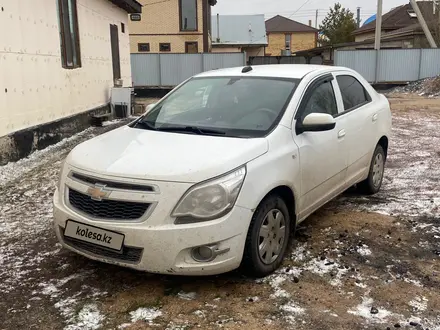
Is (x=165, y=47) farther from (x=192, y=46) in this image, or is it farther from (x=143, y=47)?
(x=192, y=46)

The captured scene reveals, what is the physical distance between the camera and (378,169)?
5711 mm

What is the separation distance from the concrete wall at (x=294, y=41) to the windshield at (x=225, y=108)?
206 ft

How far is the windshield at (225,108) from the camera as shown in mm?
3932

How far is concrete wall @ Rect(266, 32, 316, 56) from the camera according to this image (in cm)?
6544

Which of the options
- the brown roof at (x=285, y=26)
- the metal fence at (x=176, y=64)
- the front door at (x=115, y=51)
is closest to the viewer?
the front door at (x=115, y=51)

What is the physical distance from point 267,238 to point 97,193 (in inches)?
51.0

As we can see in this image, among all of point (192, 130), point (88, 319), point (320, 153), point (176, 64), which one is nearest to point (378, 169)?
point (320, 153)

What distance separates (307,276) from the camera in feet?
11.8

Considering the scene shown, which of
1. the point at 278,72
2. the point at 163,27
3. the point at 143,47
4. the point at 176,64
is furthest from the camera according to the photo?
the point at 143,47

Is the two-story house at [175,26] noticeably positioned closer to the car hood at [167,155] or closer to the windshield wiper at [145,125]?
the windshield wiper at [145,125]

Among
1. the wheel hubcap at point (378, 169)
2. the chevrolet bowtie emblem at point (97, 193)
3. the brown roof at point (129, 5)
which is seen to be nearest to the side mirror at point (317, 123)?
the chevrolet bowtie emblem at point (97, 193)

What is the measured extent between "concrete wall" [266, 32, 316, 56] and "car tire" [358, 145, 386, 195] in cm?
6163

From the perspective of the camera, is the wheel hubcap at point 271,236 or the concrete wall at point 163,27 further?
the concrete wall at point 163,27

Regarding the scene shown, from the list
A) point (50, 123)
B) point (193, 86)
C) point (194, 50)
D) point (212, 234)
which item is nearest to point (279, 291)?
point (212, 234)
